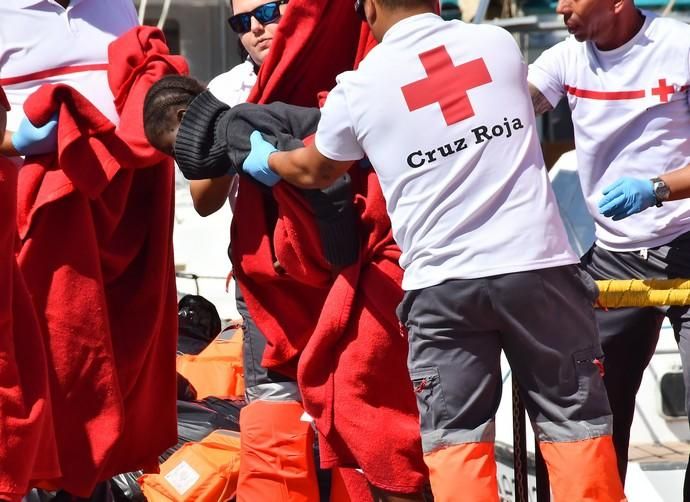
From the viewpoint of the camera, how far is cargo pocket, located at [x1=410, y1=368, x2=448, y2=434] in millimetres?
3166

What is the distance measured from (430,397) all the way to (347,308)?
14.0 inches

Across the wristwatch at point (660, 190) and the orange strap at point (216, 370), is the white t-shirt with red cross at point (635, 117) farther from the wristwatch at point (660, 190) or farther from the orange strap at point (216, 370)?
the orange strap at point (216, 370)

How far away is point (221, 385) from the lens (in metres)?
6.11

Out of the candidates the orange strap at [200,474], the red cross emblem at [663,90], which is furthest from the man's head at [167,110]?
the orange strap at [200,474]

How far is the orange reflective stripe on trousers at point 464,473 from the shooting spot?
3111 millimetres

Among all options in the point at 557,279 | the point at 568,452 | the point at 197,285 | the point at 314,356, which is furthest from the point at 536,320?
the point at 197,285

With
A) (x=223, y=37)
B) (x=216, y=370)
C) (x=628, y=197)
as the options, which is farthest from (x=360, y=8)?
(x=223, y=37)

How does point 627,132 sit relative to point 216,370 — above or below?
above

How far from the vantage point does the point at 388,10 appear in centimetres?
318

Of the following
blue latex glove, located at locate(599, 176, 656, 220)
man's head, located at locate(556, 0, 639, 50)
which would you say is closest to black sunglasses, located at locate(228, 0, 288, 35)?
man's head, located at locate(556, 0, 639, 50)

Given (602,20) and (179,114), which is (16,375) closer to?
(179,114)

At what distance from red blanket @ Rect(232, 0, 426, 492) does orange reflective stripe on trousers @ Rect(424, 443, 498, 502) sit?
10.4 inches

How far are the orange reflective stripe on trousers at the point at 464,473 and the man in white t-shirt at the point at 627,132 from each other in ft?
3.44

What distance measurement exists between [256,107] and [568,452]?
110 centimetres
